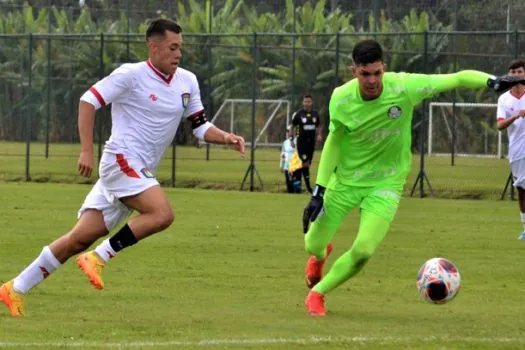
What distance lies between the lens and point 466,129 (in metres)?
29.8

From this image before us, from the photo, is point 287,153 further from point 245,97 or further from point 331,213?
point 331,213

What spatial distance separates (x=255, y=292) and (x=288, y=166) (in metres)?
17.1

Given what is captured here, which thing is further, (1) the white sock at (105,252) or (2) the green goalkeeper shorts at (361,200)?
(2) the green goalkeeper shorts at (361,200)

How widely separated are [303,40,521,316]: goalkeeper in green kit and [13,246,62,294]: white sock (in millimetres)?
1985

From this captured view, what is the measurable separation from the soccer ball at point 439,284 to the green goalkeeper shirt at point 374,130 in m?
0.95

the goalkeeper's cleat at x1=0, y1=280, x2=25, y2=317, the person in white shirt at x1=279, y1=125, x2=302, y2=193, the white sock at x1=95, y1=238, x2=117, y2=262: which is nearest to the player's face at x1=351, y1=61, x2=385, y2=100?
the white sock at x1=95, y1=238, x2=117, y2=262

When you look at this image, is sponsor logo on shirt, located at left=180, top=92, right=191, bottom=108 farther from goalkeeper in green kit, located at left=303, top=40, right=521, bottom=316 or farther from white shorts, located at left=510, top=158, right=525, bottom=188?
white shorts, located at left=510, top=158, right=525, bottom=188

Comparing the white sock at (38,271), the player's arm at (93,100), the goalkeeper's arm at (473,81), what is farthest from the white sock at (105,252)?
the goalkeeper's arm at (473,81)

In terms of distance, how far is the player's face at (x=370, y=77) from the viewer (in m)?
10.3

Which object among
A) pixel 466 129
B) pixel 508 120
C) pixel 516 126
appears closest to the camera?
pixel 508 120

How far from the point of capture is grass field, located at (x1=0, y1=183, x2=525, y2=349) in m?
9.20

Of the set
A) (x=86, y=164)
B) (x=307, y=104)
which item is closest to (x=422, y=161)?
(x=307, y=104)

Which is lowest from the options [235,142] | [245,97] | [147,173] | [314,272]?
[314,272]

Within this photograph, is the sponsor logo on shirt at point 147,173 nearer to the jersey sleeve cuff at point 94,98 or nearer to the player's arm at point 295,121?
the jersey sleeve cuff at point 94,98
